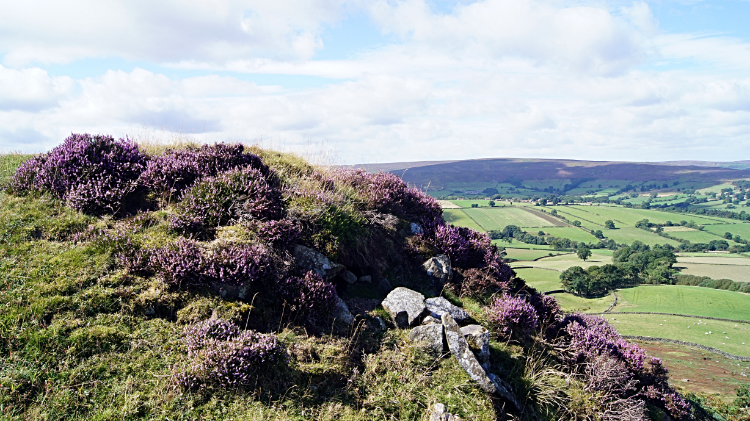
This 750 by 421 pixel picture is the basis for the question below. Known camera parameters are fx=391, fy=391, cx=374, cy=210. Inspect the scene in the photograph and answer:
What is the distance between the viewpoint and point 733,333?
5178 centimetres

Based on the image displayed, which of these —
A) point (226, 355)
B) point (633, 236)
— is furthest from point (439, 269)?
point (633, 236)

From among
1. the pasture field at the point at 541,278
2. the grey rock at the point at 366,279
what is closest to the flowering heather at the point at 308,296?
the grey rock at the point at 366,279

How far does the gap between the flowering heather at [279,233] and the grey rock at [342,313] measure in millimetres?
1781

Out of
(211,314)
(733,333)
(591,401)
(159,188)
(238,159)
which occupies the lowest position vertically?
(733,333)

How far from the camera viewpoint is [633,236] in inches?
4355

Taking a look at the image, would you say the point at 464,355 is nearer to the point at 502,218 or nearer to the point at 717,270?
the point at 717,270

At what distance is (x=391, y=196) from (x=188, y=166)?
19.8 feet

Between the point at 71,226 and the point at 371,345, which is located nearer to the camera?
the point at 371,345

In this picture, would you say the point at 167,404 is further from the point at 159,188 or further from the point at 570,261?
the point at 570,261

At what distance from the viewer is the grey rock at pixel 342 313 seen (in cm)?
770

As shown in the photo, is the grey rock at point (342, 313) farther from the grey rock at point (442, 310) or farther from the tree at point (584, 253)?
the tree at point (584, 253)

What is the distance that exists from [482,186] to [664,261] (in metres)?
111

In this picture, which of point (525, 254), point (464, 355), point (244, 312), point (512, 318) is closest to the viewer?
point (244, 312)

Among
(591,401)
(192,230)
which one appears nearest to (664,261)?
(591,401)
